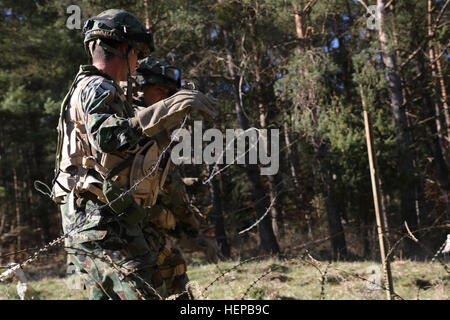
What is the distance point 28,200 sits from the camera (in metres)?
16.6

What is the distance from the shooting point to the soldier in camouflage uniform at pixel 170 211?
3.59 m

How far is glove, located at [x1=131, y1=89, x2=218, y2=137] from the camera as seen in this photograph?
215 cm

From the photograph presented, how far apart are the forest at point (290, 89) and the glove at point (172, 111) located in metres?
5.16

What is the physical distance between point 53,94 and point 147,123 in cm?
1199

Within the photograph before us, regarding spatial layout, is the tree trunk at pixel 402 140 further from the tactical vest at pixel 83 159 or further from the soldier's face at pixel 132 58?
the tactical vest at pixel 83 159

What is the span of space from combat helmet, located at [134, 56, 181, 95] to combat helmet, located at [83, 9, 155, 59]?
99cm

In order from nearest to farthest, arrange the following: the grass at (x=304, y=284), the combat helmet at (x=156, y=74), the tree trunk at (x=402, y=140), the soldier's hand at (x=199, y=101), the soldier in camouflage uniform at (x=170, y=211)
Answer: the soldier's hand at (x=199, y=101) → the soldier in camouflage uniform at (x=170, y=211) → the combat helmet at (x=156, y=74) → the grass at (x=304, y=284) → the tree trunk at (x=402, y=140)

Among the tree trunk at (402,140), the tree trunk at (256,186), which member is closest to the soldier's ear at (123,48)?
the tree trunk at (402,140)

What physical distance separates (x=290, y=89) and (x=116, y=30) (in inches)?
289

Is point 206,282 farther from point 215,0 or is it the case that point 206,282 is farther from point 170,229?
point 215,0

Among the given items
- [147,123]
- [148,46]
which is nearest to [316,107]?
[148,46]

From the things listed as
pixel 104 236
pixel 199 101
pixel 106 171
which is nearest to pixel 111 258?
pixel 104 236

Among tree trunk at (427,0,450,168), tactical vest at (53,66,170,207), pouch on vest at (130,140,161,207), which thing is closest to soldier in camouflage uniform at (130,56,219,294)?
pouch on vest at (130,140,161,207)

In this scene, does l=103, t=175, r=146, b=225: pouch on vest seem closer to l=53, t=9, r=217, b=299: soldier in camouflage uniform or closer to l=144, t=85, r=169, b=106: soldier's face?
l=53, t=9, r=217, b=299: soldier in camouflage uniform
